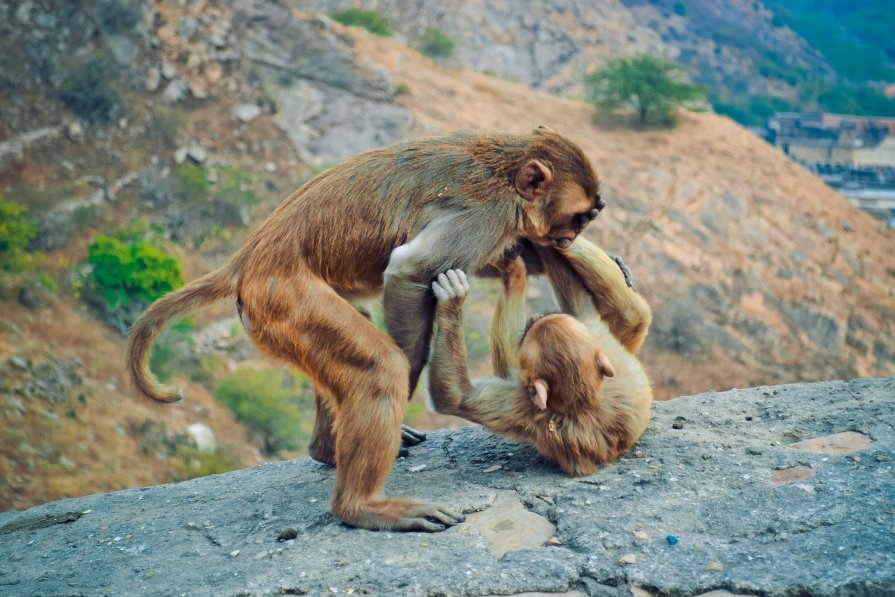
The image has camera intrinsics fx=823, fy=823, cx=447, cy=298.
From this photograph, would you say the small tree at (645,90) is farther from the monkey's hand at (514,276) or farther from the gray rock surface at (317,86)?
the monkey's hand at (514,276)

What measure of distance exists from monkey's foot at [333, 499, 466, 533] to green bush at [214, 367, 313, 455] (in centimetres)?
858

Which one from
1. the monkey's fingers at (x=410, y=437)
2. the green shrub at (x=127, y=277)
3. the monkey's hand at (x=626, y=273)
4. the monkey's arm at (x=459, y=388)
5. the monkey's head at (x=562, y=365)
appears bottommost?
the green shrub at (x=127, y=277)

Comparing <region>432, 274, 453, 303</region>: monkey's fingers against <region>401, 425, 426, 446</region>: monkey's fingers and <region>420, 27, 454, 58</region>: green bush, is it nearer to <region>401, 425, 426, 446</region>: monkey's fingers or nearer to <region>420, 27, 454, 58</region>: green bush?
<region>401, 425, 426, 446</region>: monkey's fingers

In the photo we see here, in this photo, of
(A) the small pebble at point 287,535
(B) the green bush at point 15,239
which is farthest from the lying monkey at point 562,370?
(B) the green bush at point 15,239

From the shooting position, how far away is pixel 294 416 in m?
12.4

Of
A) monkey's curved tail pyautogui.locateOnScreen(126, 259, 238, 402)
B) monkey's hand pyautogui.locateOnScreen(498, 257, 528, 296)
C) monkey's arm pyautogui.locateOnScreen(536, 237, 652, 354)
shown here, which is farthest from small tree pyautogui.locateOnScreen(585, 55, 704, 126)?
monkey's curved tail pyautogui.locateOnScreen(126, 259, 238, 402)

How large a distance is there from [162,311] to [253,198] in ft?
38.3

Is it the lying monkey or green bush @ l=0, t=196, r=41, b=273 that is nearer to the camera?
the lying monkey

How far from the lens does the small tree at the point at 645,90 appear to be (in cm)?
2152

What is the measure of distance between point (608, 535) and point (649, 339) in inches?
482

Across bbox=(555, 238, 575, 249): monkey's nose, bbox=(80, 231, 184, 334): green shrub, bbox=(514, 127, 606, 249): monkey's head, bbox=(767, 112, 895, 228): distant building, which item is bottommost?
bbox=(80, 231, 184, 334): green shrub

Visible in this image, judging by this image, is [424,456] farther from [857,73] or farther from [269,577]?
[857,73]

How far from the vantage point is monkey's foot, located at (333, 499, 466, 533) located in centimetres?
380

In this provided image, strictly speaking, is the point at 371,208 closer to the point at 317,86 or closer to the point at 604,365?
the point at 604,365
